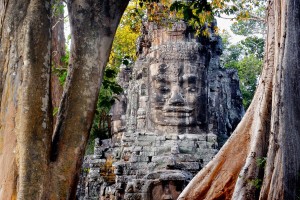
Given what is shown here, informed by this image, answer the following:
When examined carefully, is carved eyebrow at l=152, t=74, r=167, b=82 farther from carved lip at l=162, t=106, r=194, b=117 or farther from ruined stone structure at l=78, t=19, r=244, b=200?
carved lip at l=162, t=106, r=194, b=117

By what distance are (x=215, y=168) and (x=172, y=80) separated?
6.12m

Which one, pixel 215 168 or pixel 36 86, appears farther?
pixel 215 168

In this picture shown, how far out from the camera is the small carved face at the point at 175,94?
34.5 ft

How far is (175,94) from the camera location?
34.6 ft

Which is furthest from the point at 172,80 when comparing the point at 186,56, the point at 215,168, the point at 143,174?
the point at 215,168

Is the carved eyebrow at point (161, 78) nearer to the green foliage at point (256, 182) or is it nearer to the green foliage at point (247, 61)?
the green foliage at point (256, 182)

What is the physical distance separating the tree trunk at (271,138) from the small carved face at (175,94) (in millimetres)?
5789

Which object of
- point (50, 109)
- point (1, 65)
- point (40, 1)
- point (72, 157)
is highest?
point (40, 1)

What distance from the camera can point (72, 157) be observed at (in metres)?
3.73

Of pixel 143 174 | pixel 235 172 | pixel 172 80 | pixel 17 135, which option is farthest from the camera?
pixel 172 80

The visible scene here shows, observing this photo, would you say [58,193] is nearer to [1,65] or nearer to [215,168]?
[1,65]

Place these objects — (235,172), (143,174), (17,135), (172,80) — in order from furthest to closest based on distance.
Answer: (172,80) < (143,174) < (235,172) < (17,135)

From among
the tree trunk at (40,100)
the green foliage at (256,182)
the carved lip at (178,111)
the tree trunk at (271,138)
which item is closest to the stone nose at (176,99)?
the carved lip at (178,111)

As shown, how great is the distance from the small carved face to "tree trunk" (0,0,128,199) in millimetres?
6585
